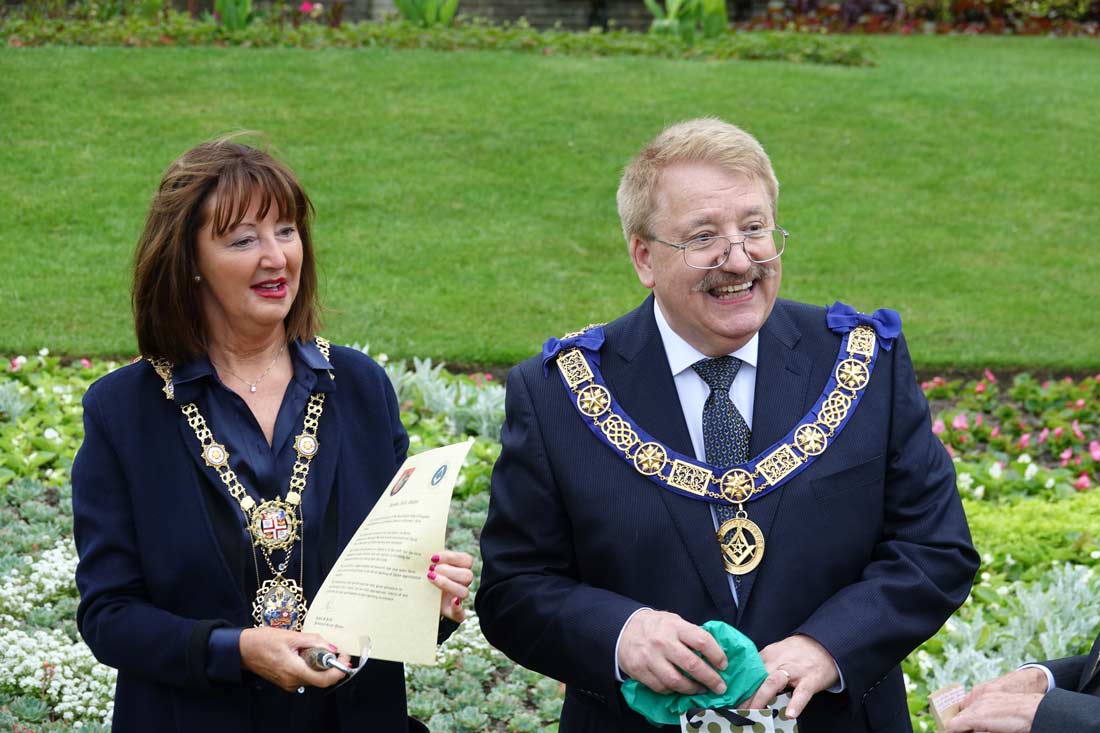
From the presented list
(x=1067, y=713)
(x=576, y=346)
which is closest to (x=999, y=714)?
(x=1067, y=713)

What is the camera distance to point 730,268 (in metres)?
2.87

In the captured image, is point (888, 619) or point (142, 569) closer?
point (888, 619)

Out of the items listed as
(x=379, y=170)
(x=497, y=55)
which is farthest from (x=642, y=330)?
(x=497, y=55)

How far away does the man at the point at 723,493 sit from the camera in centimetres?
285

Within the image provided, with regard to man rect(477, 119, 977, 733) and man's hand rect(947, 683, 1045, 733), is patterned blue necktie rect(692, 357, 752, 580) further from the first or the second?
man's hand rect(947, 683, 1045, 733)

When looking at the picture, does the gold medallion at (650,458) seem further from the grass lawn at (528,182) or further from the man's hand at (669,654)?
the grass lawn at (528,182)

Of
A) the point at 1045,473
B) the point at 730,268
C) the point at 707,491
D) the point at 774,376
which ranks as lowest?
the point at 1045,473

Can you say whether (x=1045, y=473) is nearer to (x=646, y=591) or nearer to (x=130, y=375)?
(x=646, y=591)

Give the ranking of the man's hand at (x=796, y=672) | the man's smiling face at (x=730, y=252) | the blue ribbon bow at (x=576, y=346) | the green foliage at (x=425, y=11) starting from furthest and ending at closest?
the green foliage at (x=425, y=11)
the blue ribbon bow at (x=576, y=346)
the man's smiling face at (x=730, y=252)
the man's hand at (x=796, y=672)

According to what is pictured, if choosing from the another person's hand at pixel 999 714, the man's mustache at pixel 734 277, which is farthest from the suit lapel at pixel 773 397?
the another person's hand at pixel 999 714

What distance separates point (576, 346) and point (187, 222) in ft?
3.02

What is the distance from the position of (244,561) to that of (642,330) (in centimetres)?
103

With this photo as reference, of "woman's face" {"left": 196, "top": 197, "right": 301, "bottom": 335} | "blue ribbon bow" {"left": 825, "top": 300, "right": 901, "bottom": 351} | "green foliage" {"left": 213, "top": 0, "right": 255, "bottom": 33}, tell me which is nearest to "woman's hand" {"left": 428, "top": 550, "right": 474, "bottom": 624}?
"woman's face" {"left": 196, "top": 197, "right": 301, "bottom": 335}

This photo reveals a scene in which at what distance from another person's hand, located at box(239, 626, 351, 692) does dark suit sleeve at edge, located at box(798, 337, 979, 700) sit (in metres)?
0.99
